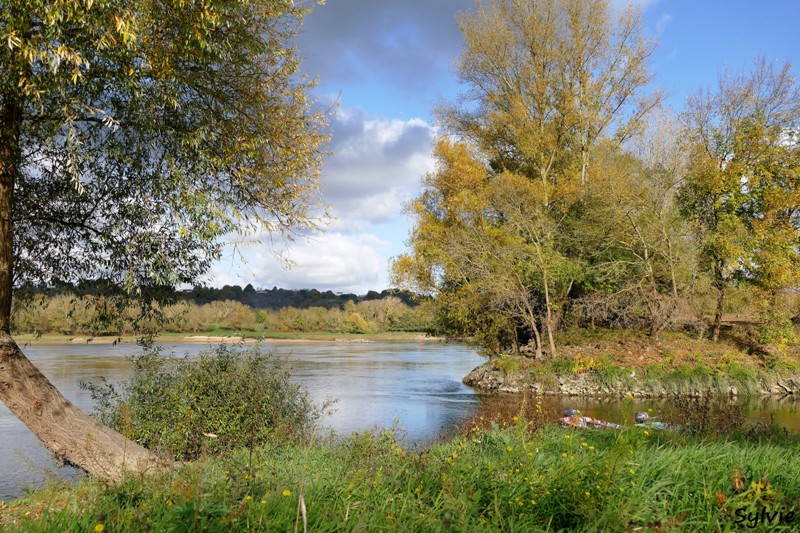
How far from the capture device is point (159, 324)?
1023 cm

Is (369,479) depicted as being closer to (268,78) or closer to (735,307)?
(268,78)

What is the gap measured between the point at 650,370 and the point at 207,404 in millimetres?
18450

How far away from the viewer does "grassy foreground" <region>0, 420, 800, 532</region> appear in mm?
3682

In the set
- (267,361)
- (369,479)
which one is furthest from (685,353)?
(369,479)

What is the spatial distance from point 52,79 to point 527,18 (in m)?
25.2

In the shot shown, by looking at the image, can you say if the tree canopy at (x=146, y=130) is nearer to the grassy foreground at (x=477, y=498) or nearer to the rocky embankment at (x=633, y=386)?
the grassy foreground at (x=477, y=498)

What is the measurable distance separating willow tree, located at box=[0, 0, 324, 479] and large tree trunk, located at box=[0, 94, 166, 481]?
17 mm

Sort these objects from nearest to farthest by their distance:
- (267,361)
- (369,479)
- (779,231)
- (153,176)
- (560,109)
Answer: (369,479) < (153,176) < (267,361) < (779,231) < (560,109)

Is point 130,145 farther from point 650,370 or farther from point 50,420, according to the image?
A: point 650,370

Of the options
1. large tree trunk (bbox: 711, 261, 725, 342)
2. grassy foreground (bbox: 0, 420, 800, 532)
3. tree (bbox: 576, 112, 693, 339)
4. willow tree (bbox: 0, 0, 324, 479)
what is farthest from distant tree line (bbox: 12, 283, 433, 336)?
large tree trunk (bbox: 711, 261, 725, 342)

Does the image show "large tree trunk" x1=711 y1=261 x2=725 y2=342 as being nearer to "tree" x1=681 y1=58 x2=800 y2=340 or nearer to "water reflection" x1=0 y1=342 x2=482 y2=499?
"tree" x1=681 y1=58 x2=800 y2=340

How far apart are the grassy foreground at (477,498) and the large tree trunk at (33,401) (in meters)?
1.44

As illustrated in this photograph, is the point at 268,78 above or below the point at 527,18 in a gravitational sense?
below

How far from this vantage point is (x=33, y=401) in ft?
24.9
